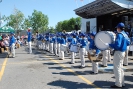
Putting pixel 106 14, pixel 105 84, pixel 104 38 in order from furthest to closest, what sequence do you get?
pixel 106 14 < pixel 104 38 < pixel 105 84

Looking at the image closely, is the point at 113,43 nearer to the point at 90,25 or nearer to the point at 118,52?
the point at 118,52

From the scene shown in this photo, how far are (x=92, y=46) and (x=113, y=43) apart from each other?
167 cm

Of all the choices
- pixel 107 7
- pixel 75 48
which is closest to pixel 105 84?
pixel 75 48

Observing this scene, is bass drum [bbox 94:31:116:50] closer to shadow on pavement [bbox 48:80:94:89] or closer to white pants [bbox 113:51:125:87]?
white pants [bbox 113:51:125:87]

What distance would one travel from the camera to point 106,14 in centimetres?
2252

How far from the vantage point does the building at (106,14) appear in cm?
1700

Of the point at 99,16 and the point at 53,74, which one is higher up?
the point at 99,16

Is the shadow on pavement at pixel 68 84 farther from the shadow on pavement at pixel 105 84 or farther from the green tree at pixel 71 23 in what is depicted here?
the green tree at pixel 71 23

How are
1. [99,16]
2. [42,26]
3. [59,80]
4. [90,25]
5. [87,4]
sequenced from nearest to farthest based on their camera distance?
[59,80] < [87,4] < [99,16] < [90,25] < [42,26]

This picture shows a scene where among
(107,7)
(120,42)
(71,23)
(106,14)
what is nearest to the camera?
(120,42)

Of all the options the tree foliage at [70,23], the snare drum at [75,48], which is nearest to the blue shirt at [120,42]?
the snare drum at [75,48]

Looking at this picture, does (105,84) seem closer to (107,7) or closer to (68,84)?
(68,84)

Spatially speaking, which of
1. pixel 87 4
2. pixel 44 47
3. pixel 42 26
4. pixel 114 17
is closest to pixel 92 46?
pixel 87 4

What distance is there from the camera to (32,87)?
679 centimetres
